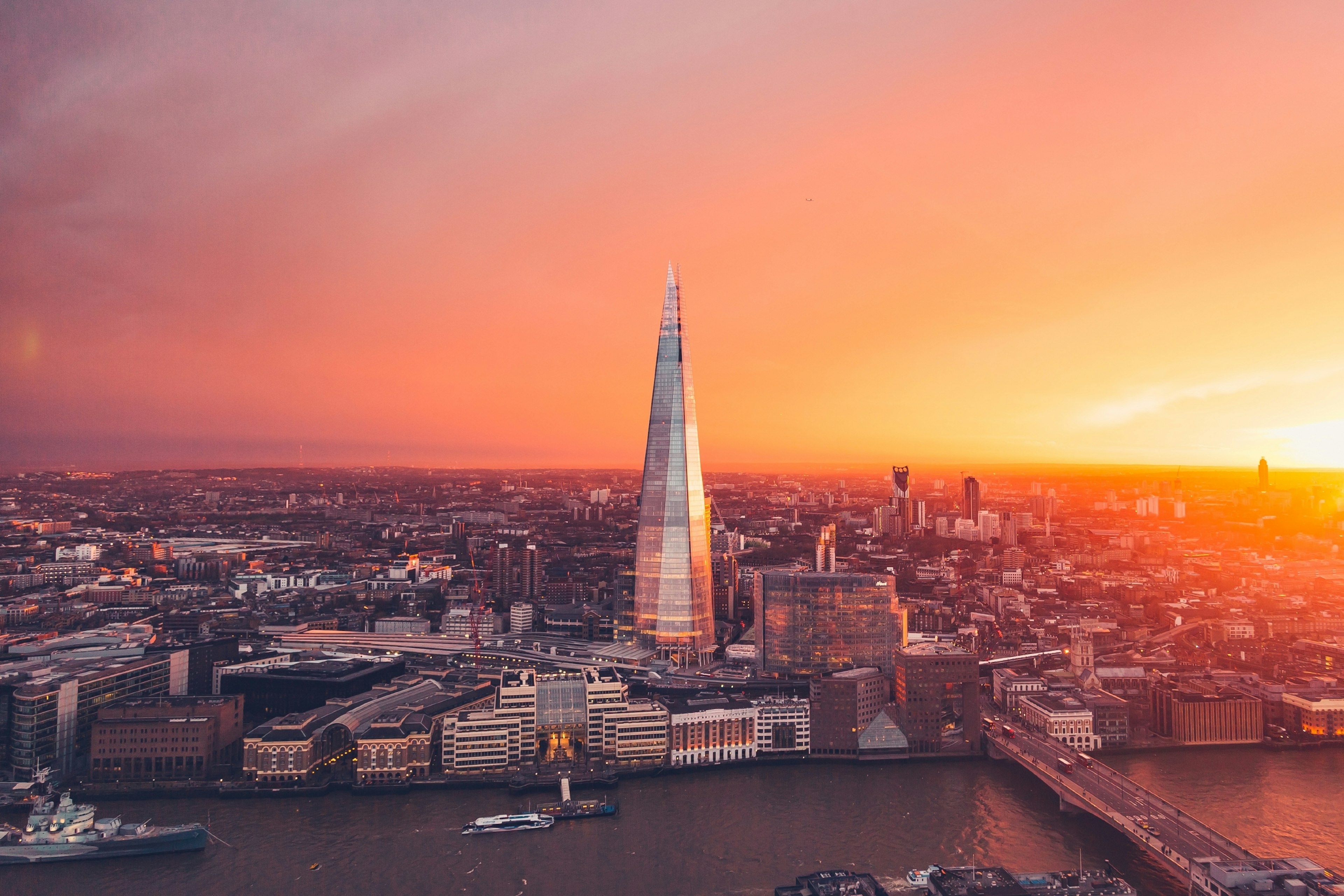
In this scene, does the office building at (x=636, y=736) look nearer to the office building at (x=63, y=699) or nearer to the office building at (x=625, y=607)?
the office building at (x=625, y=607)

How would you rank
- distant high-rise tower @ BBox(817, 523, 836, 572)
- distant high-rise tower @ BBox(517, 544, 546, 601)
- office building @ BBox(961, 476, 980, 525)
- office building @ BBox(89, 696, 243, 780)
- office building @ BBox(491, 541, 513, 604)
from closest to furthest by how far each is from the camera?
1. office building @ BBox(89, 696, 243, 780)
2. office building @ BBox(491, 541, 513, 604)
3. distant high-rise tower @ BBox(517, 544, 546, 601)
4. distant high-rise tower @ BBox(817, 523, 836, 572)
5. office building @ BBox(961, 476, 980, 525)

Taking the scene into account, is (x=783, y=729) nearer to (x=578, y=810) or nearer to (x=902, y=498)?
(x=578, y=810)

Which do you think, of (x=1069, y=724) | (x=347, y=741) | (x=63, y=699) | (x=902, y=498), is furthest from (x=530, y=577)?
(x=902, y=498)

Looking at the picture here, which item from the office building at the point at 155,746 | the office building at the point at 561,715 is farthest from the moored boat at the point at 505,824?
the office building at the point at 155,746

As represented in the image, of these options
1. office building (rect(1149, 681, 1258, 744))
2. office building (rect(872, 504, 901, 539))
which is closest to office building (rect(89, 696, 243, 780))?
office building (rect(1149, 681, 1258, 744))

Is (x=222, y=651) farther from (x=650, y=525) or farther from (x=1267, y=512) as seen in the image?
(x=1267, y=512)

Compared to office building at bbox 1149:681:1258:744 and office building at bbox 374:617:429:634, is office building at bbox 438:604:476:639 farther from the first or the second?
office building at bbox 1149:681:1258:744
